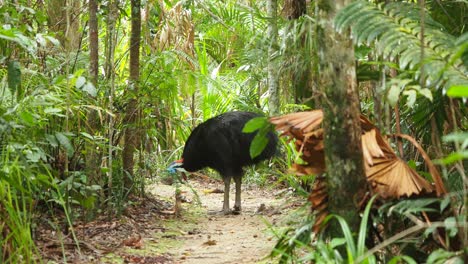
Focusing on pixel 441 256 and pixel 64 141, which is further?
pixel 64 141

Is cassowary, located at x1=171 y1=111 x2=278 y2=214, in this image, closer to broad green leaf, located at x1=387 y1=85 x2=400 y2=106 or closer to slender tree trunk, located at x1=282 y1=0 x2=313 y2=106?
slender tree trunk, located at x1=282 y1=0 x2=313 y2=106

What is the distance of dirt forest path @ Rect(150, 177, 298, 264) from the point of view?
16.6ft

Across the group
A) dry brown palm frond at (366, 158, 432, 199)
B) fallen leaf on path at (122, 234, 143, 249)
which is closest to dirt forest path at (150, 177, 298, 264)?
fallen leaf on path at (122, 234, 143, 249)

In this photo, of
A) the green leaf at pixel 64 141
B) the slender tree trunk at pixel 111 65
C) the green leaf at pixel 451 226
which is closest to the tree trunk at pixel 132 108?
the slender tree trunk at pixel 111 65

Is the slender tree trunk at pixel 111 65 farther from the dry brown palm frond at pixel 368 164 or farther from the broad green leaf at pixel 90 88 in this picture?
the dry brown palm frond at pixel 368 164

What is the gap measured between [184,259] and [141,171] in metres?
1.92

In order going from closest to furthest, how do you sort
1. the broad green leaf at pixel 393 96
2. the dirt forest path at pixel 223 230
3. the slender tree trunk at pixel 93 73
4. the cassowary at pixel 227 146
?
the broad green leaf at pixel 393 96 < the dirt forest path at pixel 223 230 < the slender tree trunk at pixel 93 73 < the cassowary at pixel 227 146

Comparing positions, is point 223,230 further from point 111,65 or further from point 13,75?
point 13,75

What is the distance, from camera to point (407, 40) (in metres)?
3.50

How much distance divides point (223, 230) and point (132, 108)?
1399mm

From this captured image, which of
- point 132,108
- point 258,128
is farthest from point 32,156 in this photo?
point 132,108

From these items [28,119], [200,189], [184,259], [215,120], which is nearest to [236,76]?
[200,189]

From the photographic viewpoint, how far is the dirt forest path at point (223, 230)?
5059 millimetres

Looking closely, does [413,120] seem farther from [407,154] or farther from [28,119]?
[28,119]
